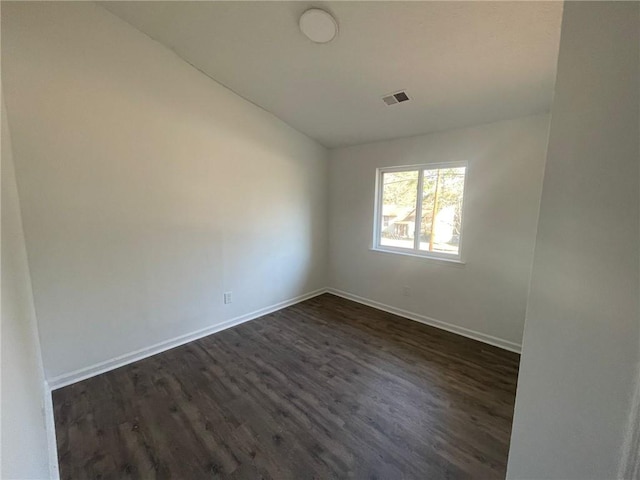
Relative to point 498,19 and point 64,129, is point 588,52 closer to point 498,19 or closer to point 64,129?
point 498,19

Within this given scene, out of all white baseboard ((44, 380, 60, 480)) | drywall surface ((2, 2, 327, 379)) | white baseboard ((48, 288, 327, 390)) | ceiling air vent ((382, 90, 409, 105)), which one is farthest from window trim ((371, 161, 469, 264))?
white baseboard ((44, 380, 60, 480))

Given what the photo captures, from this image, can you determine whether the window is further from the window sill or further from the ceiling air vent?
the ceiling air vent

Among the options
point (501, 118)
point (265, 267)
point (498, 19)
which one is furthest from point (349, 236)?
point (498, 19)

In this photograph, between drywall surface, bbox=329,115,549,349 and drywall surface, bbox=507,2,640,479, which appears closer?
drywall surface, bbox=507,2,640,479

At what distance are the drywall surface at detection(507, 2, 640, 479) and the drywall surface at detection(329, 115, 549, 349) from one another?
2180 mm

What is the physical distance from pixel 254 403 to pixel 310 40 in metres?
2.73

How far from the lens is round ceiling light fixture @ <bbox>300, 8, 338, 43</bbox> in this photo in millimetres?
1726

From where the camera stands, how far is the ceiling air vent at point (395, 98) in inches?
93.7

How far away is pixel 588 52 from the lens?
64 cm

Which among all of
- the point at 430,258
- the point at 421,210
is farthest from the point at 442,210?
the point at 430,258

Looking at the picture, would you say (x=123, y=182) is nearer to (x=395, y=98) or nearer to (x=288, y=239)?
(x=288, y=239)

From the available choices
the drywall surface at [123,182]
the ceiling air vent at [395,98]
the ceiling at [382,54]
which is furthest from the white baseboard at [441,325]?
the ceiling air vent at [395,98]

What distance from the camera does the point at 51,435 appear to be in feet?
5.32

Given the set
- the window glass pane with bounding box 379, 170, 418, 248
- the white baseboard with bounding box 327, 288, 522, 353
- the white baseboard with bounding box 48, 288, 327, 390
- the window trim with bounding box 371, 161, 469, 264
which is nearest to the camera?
the white baseboard with bounding box 48, 288, 327, 390
